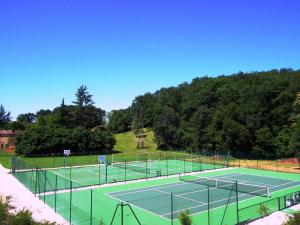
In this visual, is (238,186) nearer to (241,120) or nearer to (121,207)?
(121,207)

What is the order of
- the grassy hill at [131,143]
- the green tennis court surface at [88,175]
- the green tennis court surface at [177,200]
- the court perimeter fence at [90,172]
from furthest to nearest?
the grassy hill at [131,143]
the court perimeter fence at [90,172]
the green tennis court surface at [88,175]
the green tennis court surface at [177,200]

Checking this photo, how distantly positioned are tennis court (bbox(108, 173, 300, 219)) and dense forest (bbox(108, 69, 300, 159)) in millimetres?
12631

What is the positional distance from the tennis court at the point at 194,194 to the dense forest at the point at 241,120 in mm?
12631

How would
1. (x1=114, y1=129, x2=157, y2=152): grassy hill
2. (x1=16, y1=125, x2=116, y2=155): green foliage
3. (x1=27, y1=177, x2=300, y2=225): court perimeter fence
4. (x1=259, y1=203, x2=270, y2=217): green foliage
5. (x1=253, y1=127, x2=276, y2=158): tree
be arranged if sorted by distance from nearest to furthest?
(x1=259, y1=203, x2=270, y2=217): green foliage
(x1=27, y1=177, x2=300, y2=225): court perimeter fence
(x1=253, y1=127, x2=276, y2=158): tree
(x1=16, y1=125, x2=116, y2=155): green foliage
(x1=114, y1=129, x2=157, y2=152): grassy hill

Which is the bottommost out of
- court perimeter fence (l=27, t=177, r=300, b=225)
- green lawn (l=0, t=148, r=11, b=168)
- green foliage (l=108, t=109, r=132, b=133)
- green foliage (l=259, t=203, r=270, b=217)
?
court perimeter fence (l=27, t=177, r=300, b=225)

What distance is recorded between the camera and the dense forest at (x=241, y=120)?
56031 millimetres

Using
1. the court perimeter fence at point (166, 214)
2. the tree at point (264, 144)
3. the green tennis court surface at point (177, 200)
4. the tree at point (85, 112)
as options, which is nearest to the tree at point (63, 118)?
the tree at point (85, 112)

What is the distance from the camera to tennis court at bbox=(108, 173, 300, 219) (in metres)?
24.2

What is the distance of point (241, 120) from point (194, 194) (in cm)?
3398

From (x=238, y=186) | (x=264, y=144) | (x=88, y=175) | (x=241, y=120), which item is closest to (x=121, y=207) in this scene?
(x=238, y=186)

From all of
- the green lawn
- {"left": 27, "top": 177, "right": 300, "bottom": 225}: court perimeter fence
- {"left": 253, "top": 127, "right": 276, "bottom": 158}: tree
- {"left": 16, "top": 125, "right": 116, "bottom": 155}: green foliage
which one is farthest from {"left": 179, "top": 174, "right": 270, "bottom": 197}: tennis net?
{"left": 16, "top": 125, "right": 116, "bottom": 155}: green foliage

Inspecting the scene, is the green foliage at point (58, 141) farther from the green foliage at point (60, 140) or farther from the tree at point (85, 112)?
the tree at point (85, 112)

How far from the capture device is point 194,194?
93.8ft

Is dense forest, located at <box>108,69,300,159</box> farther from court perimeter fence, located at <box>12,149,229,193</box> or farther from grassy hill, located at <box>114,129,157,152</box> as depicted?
court perimeter fence, located at <box>12,149,229,193</box>
